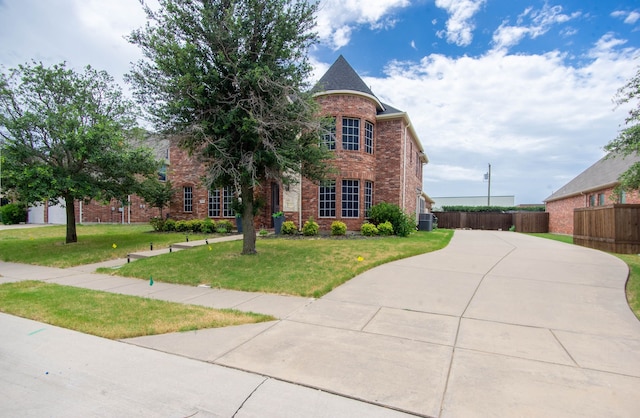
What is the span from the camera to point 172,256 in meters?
10.1

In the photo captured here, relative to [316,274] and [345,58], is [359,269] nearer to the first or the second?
[316,274]

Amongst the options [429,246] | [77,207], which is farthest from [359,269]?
[77,207]

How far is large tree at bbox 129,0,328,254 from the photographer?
8211mm

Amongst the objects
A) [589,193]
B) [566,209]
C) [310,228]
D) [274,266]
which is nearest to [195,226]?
[310,228]

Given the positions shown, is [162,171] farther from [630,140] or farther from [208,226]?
[630,140]

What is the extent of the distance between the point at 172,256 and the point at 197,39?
20.5 feet

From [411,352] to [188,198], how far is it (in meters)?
18.2

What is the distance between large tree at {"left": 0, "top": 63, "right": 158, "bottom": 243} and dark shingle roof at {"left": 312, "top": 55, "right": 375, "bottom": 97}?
915cm

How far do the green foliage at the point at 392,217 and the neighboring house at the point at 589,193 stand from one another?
11.1m

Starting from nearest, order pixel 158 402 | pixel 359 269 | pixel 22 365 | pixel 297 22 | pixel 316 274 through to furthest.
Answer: pixel 158 402 → pixel 22 365 → pixel 316 274 → pixel 359 269 → pixel 297 22

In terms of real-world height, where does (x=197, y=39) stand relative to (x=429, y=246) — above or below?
above

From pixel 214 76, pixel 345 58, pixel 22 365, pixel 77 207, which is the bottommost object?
pixel 22 365

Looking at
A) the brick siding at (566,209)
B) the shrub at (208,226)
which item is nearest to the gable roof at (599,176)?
the brick siding at (566,209)

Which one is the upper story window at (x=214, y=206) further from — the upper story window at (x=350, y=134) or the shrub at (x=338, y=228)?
the upper story window at (x=350, y=134)
